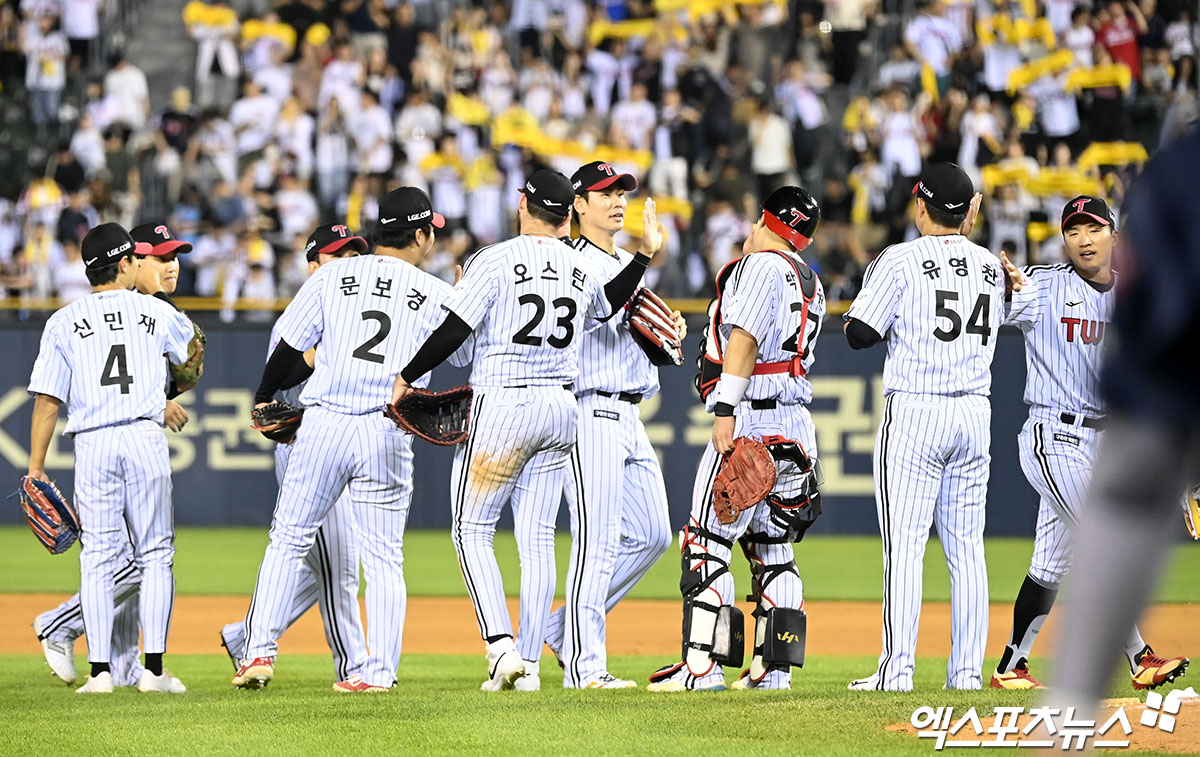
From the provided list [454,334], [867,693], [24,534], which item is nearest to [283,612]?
[454,334]

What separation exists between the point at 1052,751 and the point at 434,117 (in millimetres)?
16688

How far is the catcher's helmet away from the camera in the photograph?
6363mm

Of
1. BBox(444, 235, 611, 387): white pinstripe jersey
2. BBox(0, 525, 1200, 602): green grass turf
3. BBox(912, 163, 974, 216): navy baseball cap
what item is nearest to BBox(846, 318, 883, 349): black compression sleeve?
BBox(912, 163, 974, 216): navy baseball cap

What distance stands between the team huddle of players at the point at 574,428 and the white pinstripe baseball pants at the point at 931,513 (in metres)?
0.01

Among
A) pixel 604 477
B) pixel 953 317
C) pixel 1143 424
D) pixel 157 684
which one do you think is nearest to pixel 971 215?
pixel 953 317

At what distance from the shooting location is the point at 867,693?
5789mm

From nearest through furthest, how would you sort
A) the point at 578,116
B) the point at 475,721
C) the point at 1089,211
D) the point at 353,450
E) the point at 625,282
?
the point at 475,721, the point at 353,450, the point at 625,282, the point at 1089,211, the point at 578,116

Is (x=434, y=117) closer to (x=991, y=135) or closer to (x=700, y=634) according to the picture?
(x=991, y=135)

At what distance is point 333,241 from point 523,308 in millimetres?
1350

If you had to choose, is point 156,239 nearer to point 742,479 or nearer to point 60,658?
point 60,658

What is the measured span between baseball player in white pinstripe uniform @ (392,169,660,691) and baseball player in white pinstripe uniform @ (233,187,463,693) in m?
0.21

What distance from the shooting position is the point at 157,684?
650cm

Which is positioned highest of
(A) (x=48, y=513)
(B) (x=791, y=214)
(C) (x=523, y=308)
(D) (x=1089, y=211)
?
(D) (x=1089, y=211)

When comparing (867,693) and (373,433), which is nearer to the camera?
(867,693)
